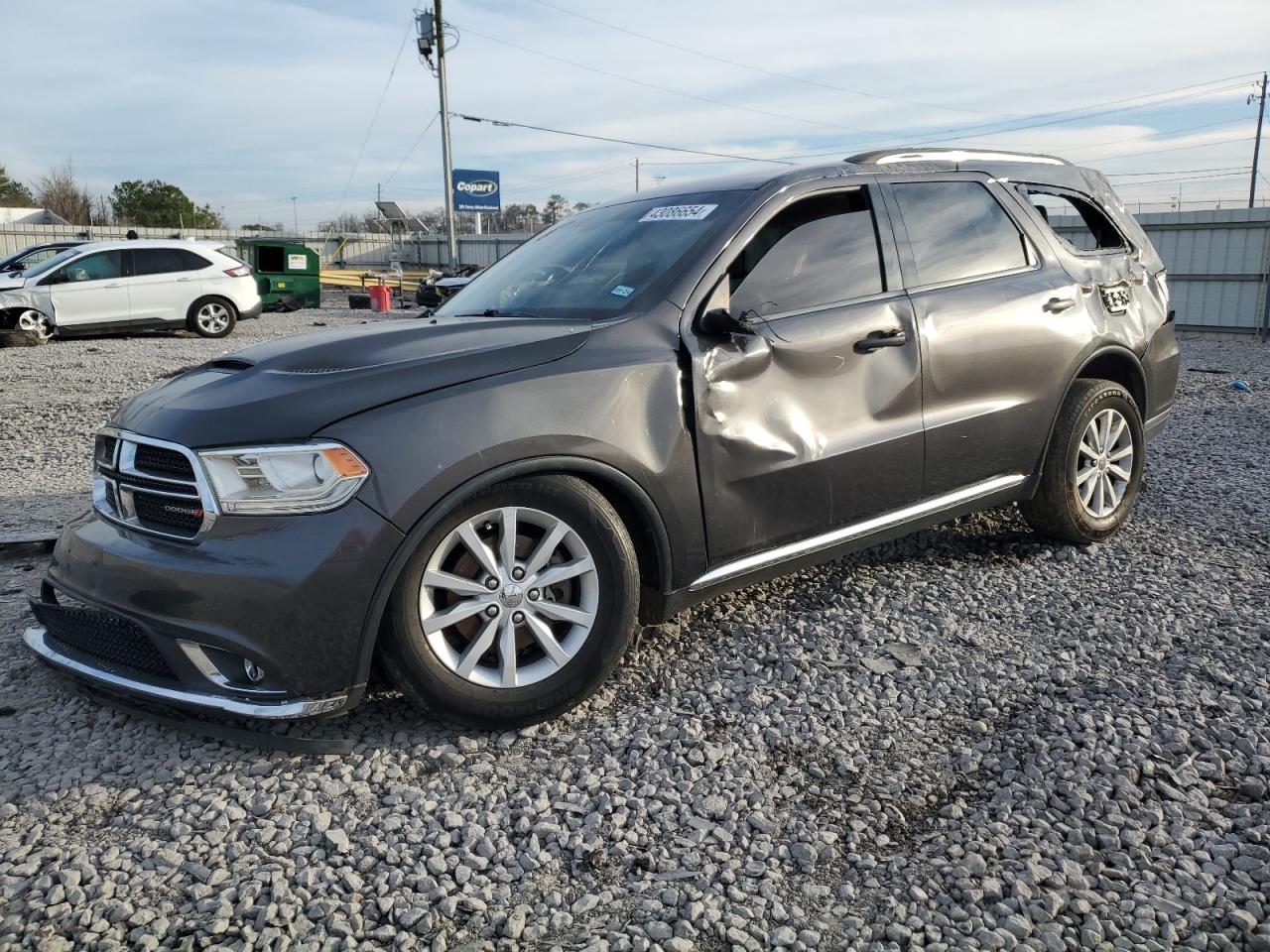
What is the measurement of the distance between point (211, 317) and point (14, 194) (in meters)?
62.9

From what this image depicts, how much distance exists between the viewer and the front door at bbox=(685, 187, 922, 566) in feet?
11.4

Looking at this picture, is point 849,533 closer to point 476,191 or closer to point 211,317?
point 211,317

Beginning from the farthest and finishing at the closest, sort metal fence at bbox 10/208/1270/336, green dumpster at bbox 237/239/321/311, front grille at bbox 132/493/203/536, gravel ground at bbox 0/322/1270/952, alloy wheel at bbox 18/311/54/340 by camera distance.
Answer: green dumpster at bbox 237/239/321/311 → metal fence at bbox 10/208/1270/336 → alloy wheel at bbox 18/311/54/340 → front grille at bbox 132/493/203/536 → gravel ground at bbox 0/322/1270/952

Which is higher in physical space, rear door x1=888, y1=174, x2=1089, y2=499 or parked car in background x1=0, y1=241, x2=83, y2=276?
parked car in background x1=0, y1=241, x2=83, y2=276

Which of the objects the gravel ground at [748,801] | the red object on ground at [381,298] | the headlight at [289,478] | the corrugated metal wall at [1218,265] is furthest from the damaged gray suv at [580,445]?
the red object on ground at [381,298]

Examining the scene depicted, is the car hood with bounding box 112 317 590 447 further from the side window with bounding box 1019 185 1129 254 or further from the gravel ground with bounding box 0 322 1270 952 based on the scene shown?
the side window with bounding box 1019 185 1129 254

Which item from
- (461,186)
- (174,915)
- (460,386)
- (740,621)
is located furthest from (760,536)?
(461,186)

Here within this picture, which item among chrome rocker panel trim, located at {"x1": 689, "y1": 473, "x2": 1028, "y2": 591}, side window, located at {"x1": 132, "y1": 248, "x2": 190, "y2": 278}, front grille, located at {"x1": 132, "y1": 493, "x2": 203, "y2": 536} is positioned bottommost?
chrome rocker panel trim, located at {"x1": 689, "y1": 473, "x2": 1028, "y2": 591}

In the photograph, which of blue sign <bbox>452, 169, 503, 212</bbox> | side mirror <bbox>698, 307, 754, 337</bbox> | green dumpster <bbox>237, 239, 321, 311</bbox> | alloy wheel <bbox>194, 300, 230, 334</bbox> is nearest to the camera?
side mirror <bbox>698, 307, 754, 337</bbox>

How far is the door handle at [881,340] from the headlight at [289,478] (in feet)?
6.50

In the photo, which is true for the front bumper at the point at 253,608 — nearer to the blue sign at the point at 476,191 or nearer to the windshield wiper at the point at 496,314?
the windshield wiper at the point at 496,314

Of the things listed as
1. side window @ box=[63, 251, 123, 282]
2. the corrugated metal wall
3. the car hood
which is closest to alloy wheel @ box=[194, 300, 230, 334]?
side window @ box=[63, 251, 123, 282]

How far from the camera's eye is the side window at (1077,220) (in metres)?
4.80

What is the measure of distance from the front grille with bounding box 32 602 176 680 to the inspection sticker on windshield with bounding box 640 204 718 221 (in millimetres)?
2398
